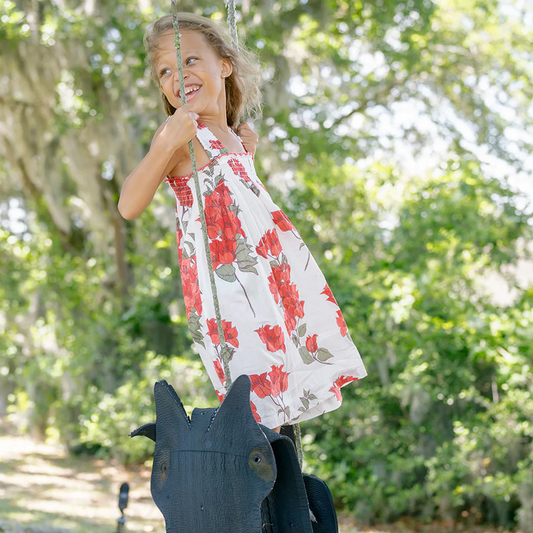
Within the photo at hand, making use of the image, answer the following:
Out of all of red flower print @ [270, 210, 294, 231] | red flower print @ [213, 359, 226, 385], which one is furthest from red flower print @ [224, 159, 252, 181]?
red flower print @ [213, 359, 226, 385]

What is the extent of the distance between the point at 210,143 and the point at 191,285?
332 millimetres

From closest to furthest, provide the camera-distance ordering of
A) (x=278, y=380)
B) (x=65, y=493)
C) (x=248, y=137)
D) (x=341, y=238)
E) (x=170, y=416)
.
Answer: (x=170, y=416) < (x=278, y=380) < (x=248, y=137) < (x=341, y=238) < (x=65, y=493)

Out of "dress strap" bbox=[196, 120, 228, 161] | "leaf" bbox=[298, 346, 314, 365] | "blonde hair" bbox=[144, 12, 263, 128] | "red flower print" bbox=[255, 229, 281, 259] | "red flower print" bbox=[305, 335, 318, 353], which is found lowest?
"leaf" bbox=[298, 346, 314, 365]

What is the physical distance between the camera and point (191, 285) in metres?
1.50

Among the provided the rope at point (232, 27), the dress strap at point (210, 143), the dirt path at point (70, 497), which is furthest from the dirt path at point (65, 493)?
the rope at point (232, 27)

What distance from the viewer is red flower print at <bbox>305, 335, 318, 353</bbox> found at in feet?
5.06

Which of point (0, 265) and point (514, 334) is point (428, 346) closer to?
point (514, 334)

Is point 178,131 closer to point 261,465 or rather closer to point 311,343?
point 311,343

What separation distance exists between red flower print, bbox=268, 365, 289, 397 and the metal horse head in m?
0.13

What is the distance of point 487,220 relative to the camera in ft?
14.3

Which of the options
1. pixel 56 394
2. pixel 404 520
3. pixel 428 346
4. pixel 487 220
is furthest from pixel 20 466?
pixel 487 220

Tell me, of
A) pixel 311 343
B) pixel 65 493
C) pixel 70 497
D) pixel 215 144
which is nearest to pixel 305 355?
pixel 311 343

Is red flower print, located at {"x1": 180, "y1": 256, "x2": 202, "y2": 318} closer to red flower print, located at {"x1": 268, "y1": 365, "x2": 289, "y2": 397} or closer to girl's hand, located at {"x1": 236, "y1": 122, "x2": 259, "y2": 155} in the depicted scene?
red flower print, located at {"x1": 268, "y1": 365, "x2": 289, "y2": 397}

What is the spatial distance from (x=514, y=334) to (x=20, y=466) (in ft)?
18.8
